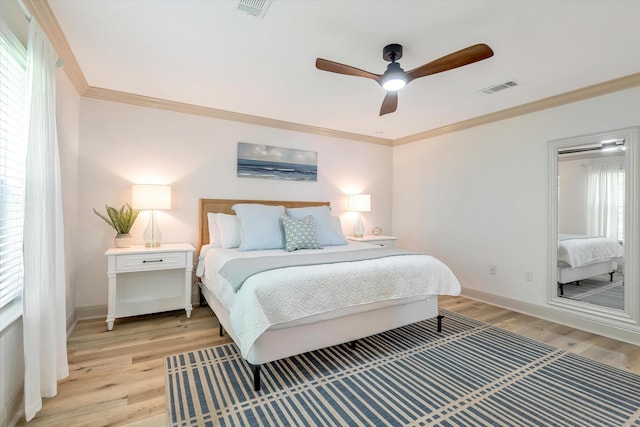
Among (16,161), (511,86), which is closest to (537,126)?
(511,86)

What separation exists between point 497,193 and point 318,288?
2.90 metres

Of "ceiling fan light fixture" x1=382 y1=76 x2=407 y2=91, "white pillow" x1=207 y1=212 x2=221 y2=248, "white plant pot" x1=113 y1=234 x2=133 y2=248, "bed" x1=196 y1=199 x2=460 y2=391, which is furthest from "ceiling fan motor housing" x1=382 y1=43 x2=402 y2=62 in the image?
"white plant pot" x1=113 y1=234 x2=133 y2=248

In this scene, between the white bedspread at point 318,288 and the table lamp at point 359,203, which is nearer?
the white bedspread at point 318,288

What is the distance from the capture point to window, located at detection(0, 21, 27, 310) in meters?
1.59

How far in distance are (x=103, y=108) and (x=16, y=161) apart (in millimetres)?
1732

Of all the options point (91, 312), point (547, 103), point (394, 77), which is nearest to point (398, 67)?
point (394, 77)

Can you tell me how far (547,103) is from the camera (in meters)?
3.23

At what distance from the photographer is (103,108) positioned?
3.15m

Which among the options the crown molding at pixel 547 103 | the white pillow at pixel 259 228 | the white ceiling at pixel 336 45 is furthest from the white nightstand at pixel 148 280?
the crown molding at pixel 547 103

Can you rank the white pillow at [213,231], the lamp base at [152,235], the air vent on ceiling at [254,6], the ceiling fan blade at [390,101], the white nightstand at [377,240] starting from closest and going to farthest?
1. the air vent on ceiling at [254,6]
2. the ceiling fan blade at [390,101]
3. the lamp base at [152,235]
4. the white pillow at [213,231]
5. the white nightstand at [377,240]

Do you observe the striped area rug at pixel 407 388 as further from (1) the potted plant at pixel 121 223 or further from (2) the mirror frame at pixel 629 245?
(1) the potted plant at pixel 121 223

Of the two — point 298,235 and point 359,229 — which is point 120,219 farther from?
point 359,229

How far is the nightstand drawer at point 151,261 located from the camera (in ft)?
9.26

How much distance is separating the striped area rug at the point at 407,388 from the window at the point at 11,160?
1.14 metres
